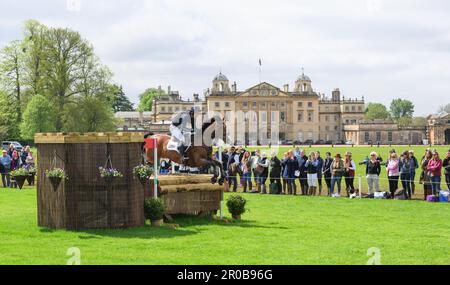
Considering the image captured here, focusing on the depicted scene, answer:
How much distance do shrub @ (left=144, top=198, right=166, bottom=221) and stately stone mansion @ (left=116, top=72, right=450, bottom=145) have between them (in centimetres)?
11552

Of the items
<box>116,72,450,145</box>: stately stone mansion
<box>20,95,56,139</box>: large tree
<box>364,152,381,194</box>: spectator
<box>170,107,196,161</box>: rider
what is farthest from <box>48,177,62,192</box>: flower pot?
<box>116,72,450,145</box>: stately stone mansion

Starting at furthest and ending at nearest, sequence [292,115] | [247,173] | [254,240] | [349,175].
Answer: [292,115]
[247,173]
[349,175]
[254,240]

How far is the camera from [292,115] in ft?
474

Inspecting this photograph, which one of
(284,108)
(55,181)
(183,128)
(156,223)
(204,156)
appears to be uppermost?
(284,108)

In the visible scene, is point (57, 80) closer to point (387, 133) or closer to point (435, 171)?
point (435, 171)

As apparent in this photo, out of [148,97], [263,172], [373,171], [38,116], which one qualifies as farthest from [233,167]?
[148,97]

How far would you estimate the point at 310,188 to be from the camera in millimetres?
23359

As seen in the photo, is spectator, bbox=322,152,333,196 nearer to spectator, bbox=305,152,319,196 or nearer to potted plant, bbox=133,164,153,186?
spectator, bbox=305,152,319,196

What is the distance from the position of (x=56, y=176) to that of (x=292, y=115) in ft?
438

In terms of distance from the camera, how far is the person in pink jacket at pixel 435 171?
2053 cm

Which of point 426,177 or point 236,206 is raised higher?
point 426,177

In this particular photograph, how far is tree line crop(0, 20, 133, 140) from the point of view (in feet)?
188

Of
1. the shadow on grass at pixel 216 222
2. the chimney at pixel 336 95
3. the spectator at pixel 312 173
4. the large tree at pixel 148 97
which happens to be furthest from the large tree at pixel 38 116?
the chimney at pixel 336 95

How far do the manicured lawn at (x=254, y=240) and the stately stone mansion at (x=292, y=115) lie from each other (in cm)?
11320
